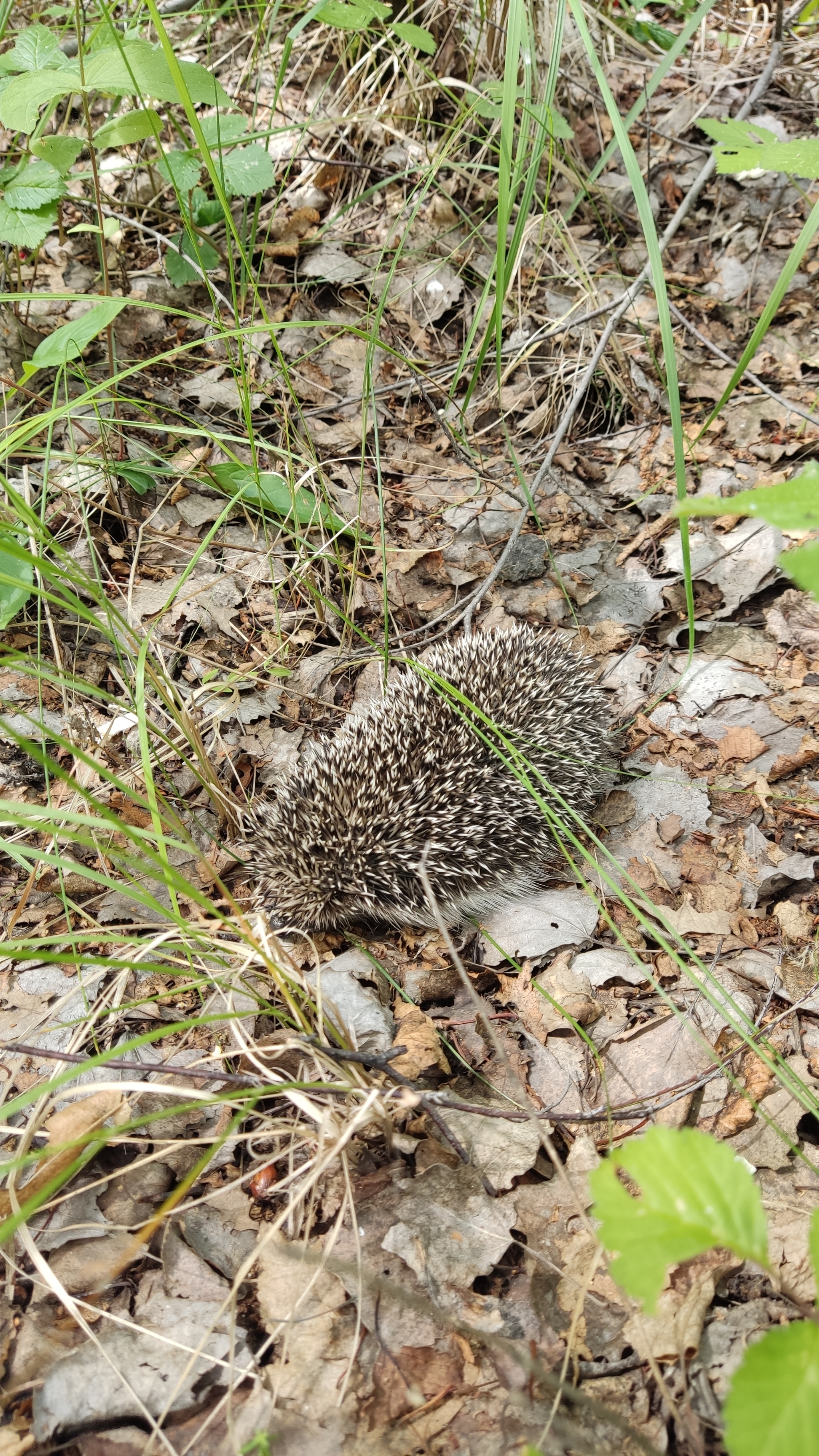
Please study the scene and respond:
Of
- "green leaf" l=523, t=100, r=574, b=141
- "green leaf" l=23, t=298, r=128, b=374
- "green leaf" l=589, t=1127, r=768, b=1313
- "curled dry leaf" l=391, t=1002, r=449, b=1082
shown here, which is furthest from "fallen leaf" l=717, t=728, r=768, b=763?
"green leaf" l=23, t=298, r=128, b=374

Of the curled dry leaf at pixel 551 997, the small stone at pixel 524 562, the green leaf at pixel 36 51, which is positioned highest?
the green leaf at pixel 36 51

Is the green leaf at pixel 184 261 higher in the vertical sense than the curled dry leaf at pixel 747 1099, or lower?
higher

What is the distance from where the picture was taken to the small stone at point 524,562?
4.89 meters

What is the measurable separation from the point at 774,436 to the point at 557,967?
12.9 feet

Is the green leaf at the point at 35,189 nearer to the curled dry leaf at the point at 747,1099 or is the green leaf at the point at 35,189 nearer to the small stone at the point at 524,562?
the small stone at the point at 524,562

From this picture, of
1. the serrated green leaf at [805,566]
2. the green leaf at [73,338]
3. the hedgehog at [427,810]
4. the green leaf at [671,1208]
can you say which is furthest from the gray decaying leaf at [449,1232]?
the green leaf at [73,338]

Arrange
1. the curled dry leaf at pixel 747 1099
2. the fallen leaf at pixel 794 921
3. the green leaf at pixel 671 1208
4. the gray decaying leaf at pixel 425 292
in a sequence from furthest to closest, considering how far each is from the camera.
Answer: the gray decaying leaf at pixel 425 292 → the fallen leaf at pixel 794 921 → the curled dry leaf at pixel 747 1099 → the green leaf at pixel 671 1208

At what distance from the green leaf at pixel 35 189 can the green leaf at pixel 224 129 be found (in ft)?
2.74

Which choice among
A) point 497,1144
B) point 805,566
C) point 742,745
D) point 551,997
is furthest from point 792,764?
point 805,566

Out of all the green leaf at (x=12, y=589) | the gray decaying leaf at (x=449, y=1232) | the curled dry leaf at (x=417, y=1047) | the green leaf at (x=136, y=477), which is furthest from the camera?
the green leaf at (x=136, y=477)

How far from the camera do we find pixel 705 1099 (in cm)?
280

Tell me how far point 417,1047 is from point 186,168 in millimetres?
4609

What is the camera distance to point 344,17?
4.40 metres

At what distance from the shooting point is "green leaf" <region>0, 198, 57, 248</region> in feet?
12.4
